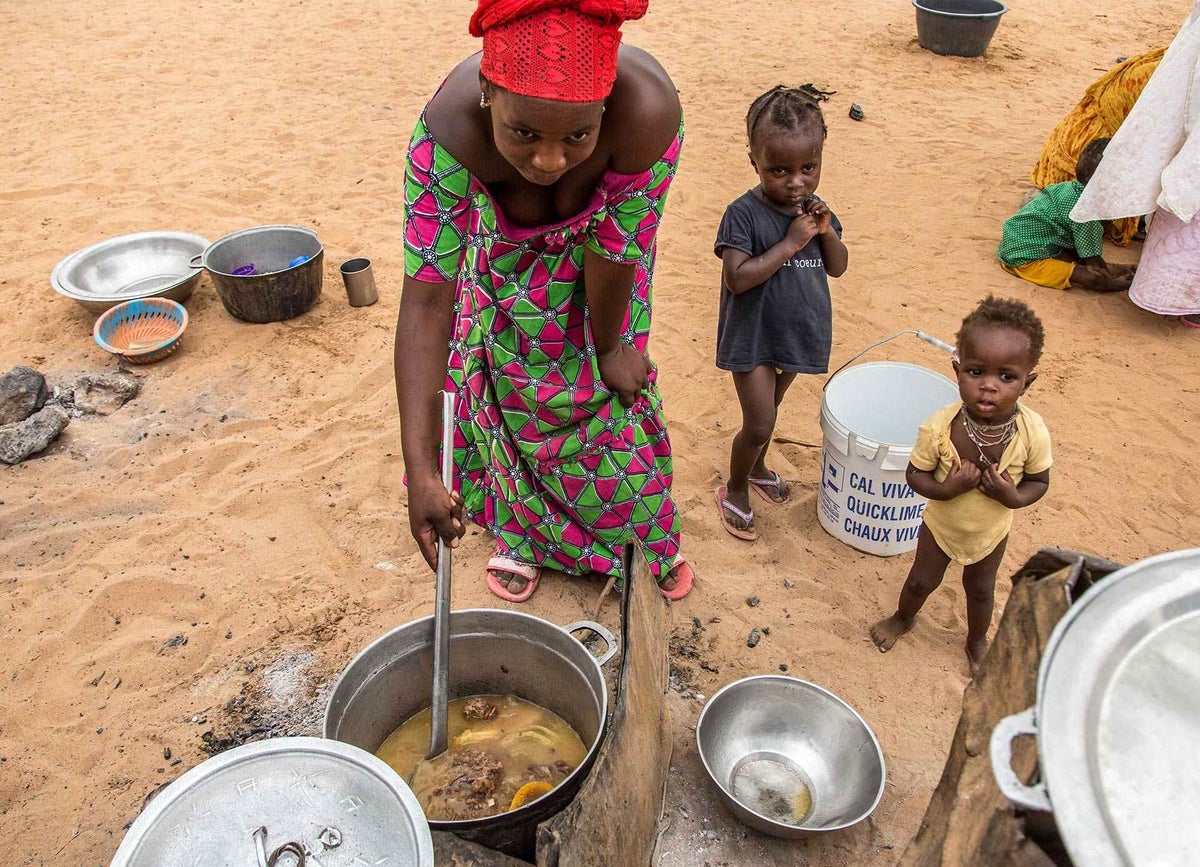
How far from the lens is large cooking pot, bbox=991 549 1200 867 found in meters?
0.72

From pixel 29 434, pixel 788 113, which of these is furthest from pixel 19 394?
pixel 788 113

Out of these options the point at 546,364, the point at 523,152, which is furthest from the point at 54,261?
the point at 523,152

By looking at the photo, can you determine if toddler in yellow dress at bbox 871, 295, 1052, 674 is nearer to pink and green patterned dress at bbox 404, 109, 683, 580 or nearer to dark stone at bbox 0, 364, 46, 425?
pink and green patterned dress at bbox 404, 109, 683, 580

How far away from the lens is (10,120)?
19.8ft

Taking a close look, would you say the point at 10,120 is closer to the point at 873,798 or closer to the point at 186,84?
the point at 186,84

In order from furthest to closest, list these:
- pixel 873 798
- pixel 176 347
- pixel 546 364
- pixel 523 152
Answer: pixel 176 347 → pixel 546 364 → pixel 873 798 → pixel 523 152

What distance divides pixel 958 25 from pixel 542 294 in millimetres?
7547

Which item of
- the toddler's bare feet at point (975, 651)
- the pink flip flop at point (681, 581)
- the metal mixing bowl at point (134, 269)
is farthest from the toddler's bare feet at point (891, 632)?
the metal mixing bowl at point (134, 269)

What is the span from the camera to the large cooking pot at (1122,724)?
0.72 metres

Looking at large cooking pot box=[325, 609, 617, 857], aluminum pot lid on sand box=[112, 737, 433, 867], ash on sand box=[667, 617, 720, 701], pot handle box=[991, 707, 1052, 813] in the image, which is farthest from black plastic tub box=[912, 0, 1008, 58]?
aluminum pot lid on sand box=[112, 737, 433, 867]

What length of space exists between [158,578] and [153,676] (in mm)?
402

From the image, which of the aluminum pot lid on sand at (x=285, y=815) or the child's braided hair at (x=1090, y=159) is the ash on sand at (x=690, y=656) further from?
the child's braided hair at (x=1090, y=159)

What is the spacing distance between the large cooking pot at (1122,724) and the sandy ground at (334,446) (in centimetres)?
145

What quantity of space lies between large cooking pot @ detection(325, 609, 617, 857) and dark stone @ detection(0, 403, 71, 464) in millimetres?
2119
